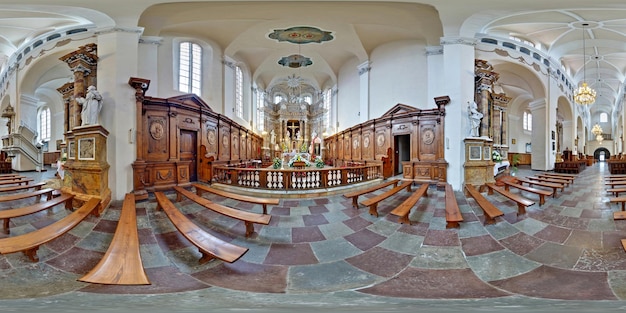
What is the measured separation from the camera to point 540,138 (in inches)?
546

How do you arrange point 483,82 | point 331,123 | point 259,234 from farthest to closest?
point 331,123 < point 483,82 < point 259,234

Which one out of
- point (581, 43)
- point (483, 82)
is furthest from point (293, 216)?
point (581, 43)

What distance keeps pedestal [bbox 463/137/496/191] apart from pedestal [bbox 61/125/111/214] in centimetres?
921

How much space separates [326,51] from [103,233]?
1081cm

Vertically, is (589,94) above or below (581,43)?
below

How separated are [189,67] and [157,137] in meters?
3.20

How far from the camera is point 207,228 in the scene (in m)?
3.92

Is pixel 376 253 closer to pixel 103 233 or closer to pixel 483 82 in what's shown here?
pixel 103 233

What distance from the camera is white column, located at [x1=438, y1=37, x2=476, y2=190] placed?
7.63 meters

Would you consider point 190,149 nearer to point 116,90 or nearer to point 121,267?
point 116,90

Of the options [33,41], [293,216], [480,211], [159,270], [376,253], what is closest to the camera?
[159,270]

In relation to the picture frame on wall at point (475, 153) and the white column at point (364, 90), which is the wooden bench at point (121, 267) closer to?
the picture frame on wall at point (475, 153)

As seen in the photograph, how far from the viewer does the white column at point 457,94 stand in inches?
300

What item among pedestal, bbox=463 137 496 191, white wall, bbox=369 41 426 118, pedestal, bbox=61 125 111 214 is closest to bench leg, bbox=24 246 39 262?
pedestal, bbox=61 125 111 214
